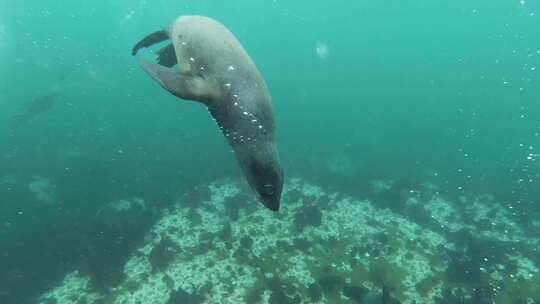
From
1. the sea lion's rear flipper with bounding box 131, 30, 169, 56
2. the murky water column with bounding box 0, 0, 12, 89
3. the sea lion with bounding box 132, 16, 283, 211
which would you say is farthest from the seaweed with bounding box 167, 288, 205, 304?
the murky water column with bounding box 0, 0, 12, 89

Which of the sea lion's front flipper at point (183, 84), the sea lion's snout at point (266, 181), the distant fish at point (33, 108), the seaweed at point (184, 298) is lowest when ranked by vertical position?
the seaweed at point (184, 298)

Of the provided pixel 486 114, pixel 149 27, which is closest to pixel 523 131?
pixel 486 114

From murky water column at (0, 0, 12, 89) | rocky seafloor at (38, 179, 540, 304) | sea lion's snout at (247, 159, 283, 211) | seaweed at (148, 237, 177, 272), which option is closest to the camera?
sea lion's snout at (247, 159, 283, 211)

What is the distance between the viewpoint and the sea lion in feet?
11.3

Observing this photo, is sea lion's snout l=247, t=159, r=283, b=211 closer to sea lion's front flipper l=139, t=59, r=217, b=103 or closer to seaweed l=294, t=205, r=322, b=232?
sea lion's front flipper l=139, t=59, r=217, b=103

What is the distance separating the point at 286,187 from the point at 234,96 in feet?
60.0

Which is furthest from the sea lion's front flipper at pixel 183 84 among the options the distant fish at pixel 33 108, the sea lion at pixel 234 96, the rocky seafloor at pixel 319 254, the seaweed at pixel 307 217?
the distant fish at pixel 33 108

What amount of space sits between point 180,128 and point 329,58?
22872 mm

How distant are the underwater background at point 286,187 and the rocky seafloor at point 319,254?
0.25 ft

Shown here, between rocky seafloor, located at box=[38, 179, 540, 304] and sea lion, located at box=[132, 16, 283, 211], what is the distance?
12234 millimetres

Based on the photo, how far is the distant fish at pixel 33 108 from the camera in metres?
25.3

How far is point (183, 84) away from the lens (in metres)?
3.64

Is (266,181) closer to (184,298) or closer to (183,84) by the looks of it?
(183,84)

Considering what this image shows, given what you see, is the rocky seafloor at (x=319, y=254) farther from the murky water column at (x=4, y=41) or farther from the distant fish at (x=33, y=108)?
the murky water column at (x=4, y=41)
